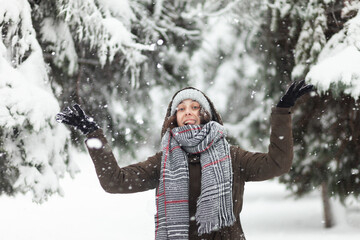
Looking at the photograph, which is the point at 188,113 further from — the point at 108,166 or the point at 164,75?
the point at 164,75

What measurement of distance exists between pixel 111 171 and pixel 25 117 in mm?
2871

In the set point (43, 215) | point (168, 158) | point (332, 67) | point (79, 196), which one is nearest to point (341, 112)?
point (332, 67)

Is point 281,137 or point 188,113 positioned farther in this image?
point 188,113

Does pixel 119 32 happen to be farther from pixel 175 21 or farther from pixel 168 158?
pixel 168 158

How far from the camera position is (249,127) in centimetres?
809

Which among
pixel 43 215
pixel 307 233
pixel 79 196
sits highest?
pixel 79 196

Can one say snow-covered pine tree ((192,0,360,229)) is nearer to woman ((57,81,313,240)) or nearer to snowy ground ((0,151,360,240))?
snowy ground ((0,151,360,240))

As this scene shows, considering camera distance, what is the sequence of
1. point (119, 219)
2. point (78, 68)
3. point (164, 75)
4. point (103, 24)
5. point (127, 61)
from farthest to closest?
point (119, 219) < point (164, 75) < point (78, 68) < point (127, 61) < point (103, 24)

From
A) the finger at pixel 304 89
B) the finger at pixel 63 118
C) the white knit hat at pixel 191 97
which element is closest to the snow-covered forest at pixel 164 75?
the finger at pixel 63 118

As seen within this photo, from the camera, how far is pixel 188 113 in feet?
8.41

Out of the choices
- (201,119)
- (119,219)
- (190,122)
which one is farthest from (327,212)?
(190,122)

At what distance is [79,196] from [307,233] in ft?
24.9

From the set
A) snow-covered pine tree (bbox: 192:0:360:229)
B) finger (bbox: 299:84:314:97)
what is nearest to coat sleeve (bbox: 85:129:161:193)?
finger (bbox: 299:84:314:97)

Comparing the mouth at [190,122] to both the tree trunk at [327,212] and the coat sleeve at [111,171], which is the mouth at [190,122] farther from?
the tree trunk at [327,212]
